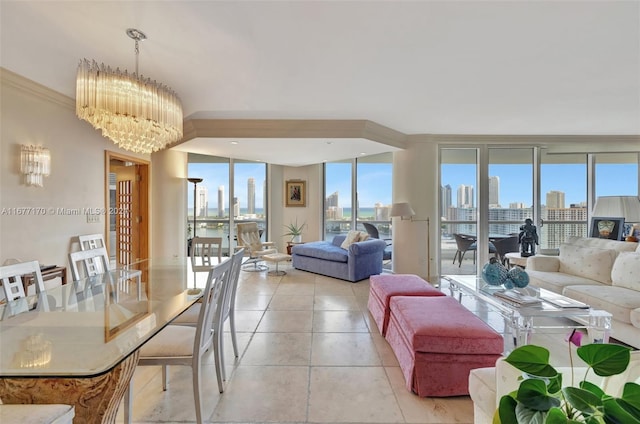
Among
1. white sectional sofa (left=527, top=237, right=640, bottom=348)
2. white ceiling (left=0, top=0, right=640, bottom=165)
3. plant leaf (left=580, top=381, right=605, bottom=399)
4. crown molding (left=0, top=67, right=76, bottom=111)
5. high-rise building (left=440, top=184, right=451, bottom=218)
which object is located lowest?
white sectional sofa (left=527, top=237, right=640, bottom=348)

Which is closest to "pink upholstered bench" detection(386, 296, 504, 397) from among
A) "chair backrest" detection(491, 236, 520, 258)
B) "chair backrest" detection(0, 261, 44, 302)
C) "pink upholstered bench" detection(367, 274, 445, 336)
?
"pink upholstered bench" detection(367, 274, 445, 336)

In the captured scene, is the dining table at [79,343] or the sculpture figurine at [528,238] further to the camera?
the sculpture figurine at [528,238]

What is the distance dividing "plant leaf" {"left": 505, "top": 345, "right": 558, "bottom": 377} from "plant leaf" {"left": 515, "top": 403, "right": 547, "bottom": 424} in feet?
0.25

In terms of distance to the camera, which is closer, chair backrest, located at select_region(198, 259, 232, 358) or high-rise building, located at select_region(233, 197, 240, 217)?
chair backrest, located at select_region(198, 259, 232, 358)

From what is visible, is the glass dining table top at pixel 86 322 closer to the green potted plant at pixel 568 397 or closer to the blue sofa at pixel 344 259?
the green potted plant at pixel 568 397

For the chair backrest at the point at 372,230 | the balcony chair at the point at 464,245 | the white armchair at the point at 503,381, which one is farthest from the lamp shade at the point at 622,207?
the white armchair at the point at 503,381

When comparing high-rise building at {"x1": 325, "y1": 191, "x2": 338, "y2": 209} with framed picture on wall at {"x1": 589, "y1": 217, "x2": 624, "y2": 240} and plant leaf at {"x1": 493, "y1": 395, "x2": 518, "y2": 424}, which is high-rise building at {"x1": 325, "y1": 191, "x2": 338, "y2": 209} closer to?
framed picture on wall at {"x1": 589, "y1": 217, "x2": 624, "y2": 240}

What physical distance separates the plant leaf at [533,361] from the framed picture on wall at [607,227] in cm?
514

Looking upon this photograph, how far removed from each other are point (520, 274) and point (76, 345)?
3444mm

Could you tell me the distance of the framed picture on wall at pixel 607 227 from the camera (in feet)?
13.5

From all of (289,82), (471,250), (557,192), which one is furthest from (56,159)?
(557,192)

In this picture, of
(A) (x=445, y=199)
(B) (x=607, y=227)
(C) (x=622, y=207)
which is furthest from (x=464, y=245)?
(C) (x=622, y=207)

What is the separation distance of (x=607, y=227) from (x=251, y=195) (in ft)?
22.4

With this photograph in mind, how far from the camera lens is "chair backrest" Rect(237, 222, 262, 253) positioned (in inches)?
238
